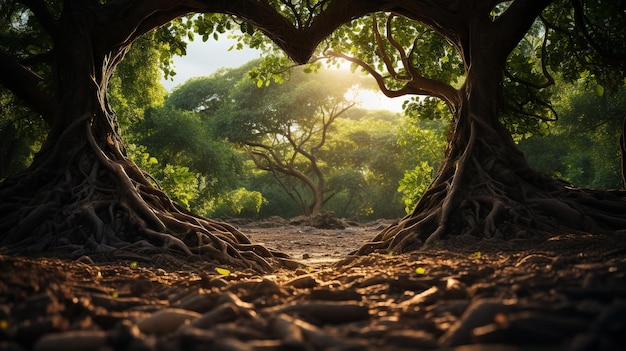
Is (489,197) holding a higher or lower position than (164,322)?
higher

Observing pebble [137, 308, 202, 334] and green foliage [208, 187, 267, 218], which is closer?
pebble [137, 308, 202, 334]

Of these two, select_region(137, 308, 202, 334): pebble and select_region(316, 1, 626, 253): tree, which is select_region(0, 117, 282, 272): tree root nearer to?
select_region(316, 1, 626, 253): tree

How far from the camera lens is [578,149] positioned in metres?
25.2

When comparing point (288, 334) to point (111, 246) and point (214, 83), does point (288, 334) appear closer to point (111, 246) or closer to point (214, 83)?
point (111, 246)

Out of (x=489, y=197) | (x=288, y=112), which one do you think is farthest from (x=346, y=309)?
(x=288, y=112)

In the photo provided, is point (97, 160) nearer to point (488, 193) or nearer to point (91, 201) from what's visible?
point (91, 201)

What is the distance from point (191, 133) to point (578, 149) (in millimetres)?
20267

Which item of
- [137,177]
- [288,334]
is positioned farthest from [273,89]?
[288,334]

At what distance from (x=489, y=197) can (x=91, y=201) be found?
454 centimetres

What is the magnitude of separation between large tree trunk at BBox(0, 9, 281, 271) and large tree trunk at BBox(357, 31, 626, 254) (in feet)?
6.77

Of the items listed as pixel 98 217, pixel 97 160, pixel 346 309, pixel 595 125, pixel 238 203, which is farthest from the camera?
pixel 238 203

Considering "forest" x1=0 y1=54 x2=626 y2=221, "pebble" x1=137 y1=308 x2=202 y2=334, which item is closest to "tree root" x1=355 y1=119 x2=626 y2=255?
"pebble" x1=137 y1=308 x2=202 y2=334

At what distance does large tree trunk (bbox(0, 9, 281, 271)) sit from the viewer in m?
4.90

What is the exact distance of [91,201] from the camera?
17.4ft
